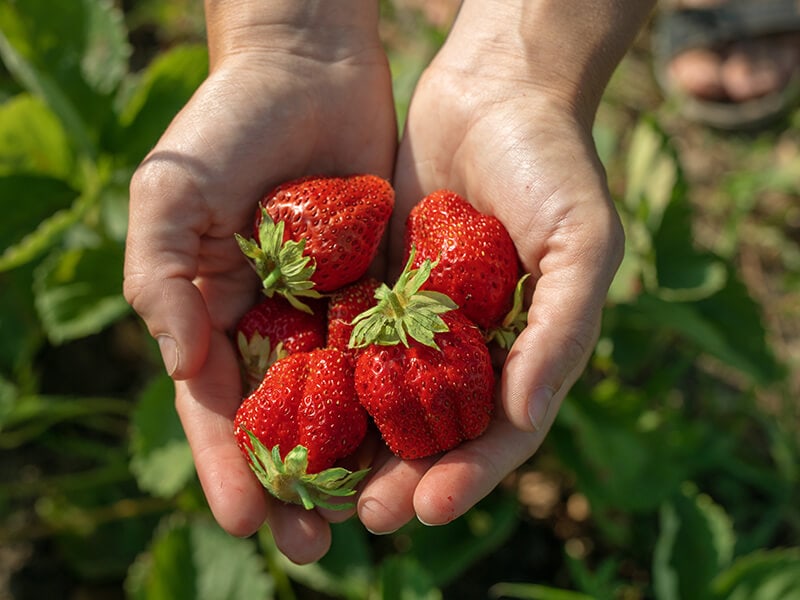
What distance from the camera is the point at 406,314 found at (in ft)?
4.78

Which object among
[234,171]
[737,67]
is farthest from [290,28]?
[737,67]

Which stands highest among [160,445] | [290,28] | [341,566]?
[290,28]

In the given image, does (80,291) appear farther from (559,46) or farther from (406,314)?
(559,46)

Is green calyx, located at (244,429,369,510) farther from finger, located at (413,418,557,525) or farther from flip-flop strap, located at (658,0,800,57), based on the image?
flip-flop strap, located at (658,0,800,57)

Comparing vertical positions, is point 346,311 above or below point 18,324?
above

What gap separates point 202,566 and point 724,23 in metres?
2.68

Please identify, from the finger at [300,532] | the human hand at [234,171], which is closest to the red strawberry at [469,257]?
the human hand at [234,171]

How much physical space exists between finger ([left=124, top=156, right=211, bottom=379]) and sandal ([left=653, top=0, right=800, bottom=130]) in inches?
85.2

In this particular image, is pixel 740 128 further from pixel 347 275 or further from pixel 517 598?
pixel 347 275

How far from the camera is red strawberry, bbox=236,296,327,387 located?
163 centimetres

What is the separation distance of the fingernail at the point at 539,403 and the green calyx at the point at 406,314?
18 centimetres

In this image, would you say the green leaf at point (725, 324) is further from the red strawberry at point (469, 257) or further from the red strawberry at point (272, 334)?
the red strawberry at point (272, 334)

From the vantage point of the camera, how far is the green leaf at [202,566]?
6.09 feet

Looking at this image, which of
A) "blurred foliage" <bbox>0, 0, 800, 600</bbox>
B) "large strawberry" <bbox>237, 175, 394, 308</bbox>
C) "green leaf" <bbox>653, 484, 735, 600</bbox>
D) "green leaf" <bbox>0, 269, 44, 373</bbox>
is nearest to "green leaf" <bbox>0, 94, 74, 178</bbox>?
"blurred foliage" <bbox>0, 0, 800, 600</bbox>
